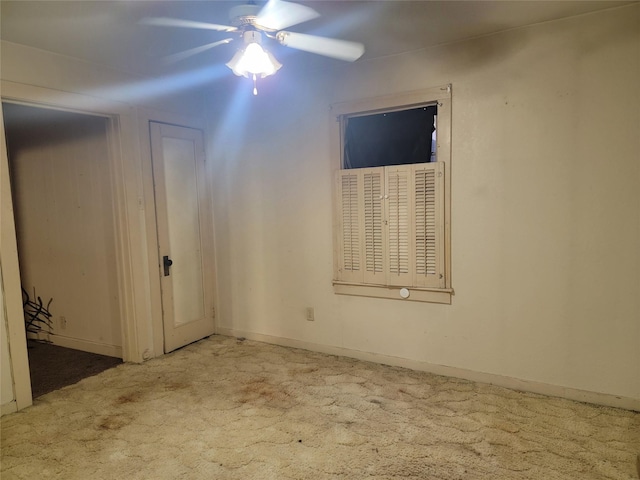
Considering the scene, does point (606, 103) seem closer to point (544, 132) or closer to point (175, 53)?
point (544, 132)

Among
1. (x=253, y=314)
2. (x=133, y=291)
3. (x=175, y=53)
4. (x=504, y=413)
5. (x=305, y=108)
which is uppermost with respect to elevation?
(x=175, y=53)

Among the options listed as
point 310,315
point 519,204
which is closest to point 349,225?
point 310,315

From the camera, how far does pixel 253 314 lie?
3.97 m

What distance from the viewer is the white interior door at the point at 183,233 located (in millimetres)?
3615

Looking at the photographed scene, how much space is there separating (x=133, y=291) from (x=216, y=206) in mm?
1177

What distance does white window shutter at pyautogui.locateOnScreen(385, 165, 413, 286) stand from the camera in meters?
3.08

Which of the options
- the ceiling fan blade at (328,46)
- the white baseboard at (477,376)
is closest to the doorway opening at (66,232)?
the white baseboard at (477,376)

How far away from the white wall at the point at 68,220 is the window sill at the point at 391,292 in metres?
2.06

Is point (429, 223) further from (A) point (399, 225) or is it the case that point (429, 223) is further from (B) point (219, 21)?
(B) point (219, 21)

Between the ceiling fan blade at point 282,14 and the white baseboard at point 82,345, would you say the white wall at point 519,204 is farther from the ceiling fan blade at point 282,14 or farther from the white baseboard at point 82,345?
the white baseboard at point 82,345

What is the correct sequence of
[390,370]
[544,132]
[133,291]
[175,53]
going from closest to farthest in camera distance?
[544,132] → [175,53] → [390,370] → [133,291]

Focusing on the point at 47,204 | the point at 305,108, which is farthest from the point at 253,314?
the point at 47,204

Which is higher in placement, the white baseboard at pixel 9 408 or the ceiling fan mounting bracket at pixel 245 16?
the ceiling fan mounting bracket at pixel 245 16

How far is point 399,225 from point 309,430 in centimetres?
162
